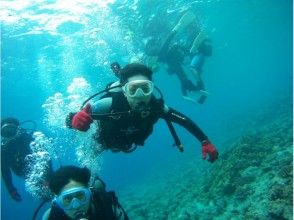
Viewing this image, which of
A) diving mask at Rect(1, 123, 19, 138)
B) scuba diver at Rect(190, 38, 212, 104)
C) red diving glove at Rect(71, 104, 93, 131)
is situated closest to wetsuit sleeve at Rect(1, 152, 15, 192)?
diving mask at Rect(1, 123, 19, 138)

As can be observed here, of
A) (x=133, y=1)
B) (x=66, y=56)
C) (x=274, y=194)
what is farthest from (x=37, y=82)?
(x=274, y=194)

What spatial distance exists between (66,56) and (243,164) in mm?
23325

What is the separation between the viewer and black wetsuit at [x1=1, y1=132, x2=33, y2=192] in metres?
9.76

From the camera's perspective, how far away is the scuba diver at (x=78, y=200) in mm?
4125

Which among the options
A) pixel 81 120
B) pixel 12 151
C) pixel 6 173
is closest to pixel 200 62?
pixel 12 151

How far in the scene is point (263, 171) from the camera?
10570mm

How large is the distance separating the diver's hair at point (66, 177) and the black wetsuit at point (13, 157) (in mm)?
5974

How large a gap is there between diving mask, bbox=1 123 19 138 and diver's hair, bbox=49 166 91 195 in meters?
6.09

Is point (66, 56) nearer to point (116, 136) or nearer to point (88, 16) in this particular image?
point (88, 16)

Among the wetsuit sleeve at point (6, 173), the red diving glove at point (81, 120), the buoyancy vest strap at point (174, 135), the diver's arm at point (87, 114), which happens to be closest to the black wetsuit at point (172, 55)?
the wetsuit sleeve at point (6, 173)

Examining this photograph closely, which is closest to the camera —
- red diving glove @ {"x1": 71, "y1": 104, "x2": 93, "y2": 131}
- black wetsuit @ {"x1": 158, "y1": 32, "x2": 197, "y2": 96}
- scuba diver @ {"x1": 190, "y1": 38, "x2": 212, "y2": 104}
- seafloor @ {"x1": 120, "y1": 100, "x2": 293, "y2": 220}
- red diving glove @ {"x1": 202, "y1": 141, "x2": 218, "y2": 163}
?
red diving glove @ {"x1": 71, "y1": 104, "x2": 93, "y2": 131}

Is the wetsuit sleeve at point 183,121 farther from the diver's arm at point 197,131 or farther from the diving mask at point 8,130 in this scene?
the diving mask at point 8,130

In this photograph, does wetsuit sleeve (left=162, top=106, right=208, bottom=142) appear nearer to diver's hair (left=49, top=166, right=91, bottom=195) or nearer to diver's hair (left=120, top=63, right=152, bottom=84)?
diver's hair (left=120, top=63, right=152, bottom=84)

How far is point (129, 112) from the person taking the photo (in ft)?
19.0
